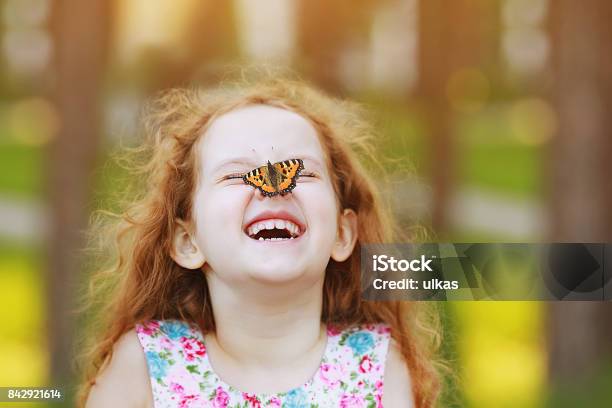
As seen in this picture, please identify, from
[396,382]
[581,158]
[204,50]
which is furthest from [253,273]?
[581,158]

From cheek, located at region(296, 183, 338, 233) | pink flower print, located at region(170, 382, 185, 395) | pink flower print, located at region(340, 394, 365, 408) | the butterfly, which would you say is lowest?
pink flower print, located at region(340, 394, 365, 408)

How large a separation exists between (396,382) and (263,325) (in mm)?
298

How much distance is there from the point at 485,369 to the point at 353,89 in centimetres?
67

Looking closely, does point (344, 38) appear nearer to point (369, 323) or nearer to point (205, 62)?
point (205, 62)

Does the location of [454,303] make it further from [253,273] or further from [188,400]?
[188,400]

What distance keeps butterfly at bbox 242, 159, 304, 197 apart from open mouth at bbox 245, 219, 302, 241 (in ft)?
0.19

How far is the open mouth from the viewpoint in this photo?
193 cm

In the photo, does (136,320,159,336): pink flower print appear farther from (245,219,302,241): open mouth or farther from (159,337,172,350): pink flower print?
(245,219,302,241): open mouth

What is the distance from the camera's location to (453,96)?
212 centimetres

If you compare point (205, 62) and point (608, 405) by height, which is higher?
point (205, 62)

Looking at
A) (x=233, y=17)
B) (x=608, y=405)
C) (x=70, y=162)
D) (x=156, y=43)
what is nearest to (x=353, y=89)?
(x=233, y=17)

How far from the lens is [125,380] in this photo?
6.51 ft

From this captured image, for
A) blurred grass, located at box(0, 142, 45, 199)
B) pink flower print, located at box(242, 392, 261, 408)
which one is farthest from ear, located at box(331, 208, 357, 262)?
blurred grass, located at box(0, 142, 45, 199)

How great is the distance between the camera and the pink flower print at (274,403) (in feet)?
6.55
